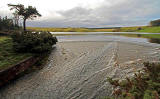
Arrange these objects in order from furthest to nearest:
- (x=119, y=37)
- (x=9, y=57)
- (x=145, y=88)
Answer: (x=119, y=37) < (x=9, y=57) < (x=145, y=88)

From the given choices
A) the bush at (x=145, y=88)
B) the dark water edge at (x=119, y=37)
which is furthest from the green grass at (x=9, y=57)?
the dark water edge at (x=119, y=37)

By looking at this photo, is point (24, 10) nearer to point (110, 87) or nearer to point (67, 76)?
point (67, 76)

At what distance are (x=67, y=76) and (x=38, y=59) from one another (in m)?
5.36

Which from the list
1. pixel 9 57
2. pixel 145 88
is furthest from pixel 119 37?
pixel 145 88

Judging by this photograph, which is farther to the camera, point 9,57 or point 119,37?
point 119,37

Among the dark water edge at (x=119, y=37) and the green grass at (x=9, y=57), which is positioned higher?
the dark water edge at (x=119, y=37)

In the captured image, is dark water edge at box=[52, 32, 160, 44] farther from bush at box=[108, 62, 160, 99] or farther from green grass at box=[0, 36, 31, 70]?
bush at box=[108, 62, 160, 99]

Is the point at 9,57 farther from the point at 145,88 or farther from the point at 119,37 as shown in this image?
the point at 119,37

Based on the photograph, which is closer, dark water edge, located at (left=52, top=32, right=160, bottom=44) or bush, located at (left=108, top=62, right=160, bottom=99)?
bush, located at (left=108, top=62, right=160, bottom=99)

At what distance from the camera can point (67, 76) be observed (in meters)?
7.56

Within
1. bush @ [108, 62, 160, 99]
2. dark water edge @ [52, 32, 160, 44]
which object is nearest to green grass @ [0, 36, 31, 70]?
bush @ [108, 62, 160, 99]

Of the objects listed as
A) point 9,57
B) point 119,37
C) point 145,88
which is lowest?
point 9,57

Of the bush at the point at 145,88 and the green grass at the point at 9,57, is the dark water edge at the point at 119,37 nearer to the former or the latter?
the green grass at the point at 9,57

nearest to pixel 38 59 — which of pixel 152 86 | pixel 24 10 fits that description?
pixel 152 86
